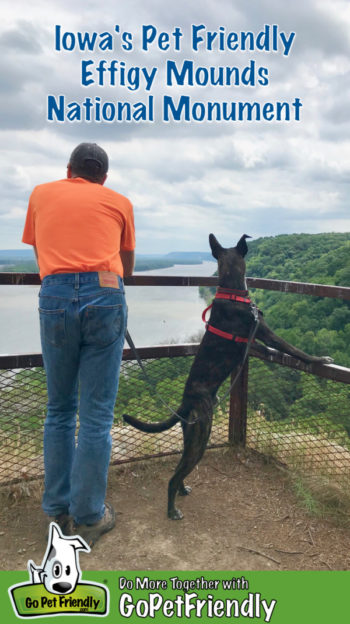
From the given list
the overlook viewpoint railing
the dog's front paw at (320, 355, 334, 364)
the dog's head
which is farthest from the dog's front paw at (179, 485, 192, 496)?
the dog's head

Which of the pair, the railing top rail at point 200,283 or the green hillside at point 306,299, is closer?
the railing top rail at point 200,283

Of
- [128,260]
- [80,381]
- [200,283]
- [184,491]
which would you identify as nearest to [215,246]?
[200,283]

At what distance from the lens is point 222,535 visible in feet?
8.27

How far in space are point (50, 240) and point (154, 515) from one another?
65.6 inches

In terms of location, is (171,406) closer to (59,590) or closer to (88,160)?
(59,590)

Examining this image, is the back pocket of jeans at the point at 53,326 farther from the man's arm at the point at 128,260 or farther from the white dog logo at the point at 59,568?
the white dog logo at the point at 59,568

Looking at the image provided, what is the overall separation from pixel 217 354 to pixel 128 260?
28.9 inches

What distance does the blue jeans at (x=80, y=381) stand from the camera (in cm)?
212

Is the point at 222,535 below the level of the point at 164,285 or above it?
below

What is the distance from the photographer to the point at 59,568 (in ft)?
6.52

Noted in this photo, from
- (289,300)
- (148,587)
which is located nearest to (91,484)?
(148,587)

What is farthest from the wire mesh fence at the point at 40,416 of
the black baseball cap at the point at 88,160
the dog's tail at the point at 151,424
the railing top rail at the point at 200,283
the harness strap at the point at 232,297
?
the black baseball cap at the point at 88,160

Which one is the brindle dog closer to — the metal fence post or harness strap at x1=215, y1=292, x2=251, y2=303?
harness strap at x1=215, y1=292, x2=251, y2=303

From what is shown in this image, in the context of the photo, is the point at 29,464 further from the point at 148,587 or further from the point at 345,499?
the point at 345,499
